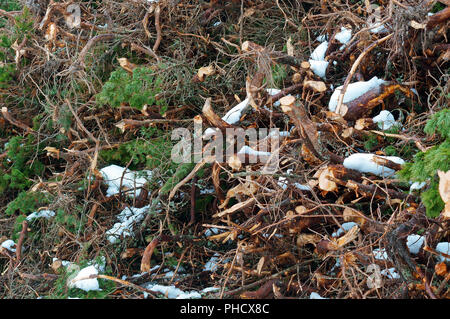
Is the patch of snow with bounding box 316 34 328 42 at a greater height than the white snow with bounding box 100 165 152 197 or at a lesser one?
greater

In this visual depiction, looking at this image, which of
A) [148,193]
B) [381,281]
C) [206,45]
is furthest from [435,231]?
[206,45]

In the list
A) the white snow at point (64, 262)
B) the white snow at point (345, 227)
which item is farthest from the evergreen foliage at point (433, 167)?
the white snow at point (64, 262)

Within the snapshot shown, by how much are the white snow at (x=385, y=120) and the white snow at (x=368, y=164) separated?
0.29 metres

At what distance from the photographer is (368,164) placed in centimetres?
239

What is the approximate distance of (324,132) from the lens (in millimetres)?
2670

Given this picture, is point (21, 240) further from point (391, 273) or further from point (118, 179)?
point (391, 273)

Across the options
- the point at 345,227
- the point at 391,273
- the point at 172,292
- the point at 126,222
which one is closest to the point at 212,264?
the point at 172,292

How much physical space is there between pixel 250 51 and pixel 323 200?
944mm

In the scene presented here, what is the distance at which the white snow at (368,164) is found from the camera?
2.37 m

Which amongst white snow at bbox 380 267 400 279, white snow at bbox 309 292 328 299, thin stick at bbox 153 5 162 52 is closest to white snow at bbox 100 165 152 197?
thin stick at bbox 153 5 162 52

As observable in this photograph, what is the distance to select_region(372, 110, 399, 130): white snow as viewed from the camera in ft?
8.62

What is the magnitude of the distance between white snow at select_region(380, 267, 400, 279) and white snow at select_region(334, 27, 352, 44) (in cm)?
152

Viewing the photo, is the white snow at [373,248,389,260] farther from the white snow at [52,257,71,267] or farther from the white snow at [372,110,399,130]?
the white snow at [52,257,71,267]

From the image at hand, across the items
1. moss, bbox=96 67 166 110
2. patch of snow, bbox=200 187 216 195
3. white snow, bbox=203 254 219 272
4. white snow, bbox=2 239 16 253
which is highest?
moss, bbox=96 67 166 110
